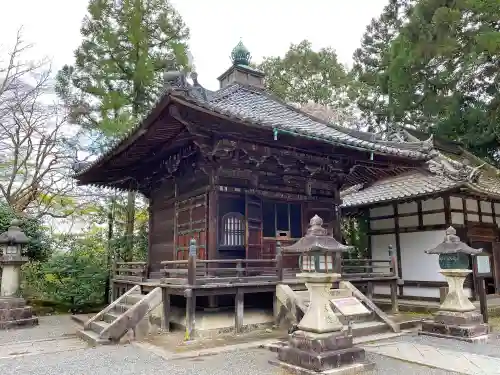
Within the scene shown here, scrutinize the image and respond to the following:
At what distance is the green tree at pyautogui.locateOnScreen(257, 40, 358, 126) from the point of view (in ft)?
90.9

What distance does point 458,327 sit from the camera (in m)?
8.52

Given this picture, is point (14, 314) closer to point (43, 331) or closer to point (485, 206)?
point (43, 331)

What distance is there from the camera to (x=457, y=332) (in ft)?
27.9

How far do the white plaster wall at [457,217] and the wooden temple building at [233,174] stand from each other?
2.62m

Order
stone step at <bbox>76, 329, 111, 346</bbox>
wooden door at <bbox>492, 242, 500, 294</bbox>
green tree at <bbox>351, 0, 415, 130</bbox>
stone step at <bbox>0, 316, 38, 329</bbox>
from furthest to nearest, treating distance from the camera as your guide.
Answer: green tree at <bbox>351, 0, 415, 130</bbox> < wooden door at <bbox>492, 242, 500, 294</bbox> < stone step at <bbox>0, 316, 38, 329</bbox> < stone step at <bbox>76, 329, 111, 346</bbox>

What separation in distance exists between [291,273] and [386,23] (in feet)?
71.2

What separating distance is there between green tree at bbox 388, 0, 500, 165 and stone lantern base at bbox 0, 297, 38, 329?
17428mm

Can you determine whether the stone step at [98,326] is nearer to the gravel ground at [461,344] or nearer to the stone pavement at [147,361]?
the stone pavement at [147,361]

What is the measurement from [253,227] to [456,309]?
492cm

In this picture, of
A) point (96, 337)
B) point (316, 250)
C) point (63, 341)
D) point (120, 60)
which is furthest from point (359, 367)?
point (120, 60)

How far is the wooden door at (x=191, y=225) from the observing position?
31.9ft

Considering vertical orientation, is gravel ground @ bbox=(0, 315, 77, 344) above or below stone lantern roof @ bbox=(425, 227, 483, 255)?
below

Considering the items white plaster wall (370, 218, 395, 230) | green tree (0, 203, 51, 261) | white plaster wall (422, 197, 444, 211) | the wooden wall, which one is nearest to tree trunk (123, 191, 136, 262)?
green tree (0, 203, 51, 261)

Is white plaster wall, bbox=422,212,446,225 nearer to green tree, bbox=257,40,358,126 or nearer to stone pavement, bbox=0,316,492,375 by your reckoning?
stone pavement, bbox=0,316,492,375
